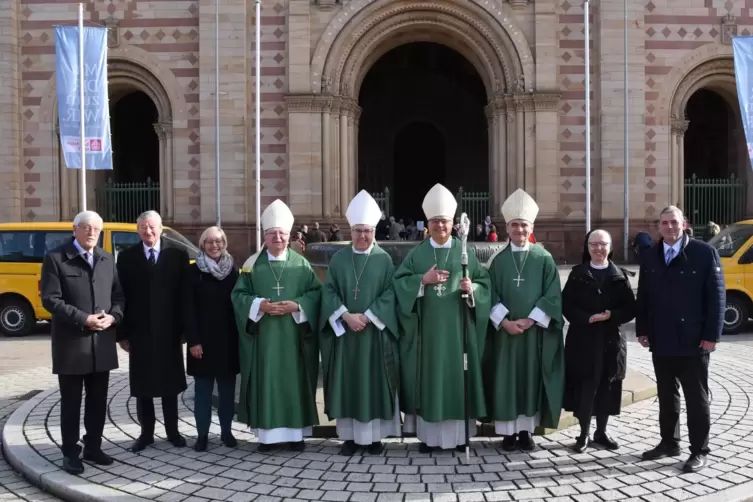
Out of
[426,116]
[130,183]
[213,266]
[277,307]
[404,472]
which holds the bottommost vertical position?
[404,472]

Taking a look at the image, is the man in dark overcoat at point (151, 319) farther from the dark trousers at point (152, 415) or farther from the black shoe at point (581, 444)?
the black shoe at point (581, 444)

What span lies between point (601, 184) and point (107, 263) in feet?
55.4

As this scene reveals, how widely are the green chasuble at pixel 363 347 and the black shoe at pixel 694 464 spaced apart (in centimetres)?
223

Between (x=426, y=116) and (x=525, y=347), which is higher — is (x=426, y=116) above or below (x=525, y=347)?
above

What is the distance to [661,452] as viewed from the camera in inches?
210

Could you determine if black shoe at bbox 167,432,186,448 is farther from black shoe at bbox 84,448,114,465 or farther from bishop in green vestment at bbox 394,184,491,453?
bishop in green vestment at bbox 394,184,491,453

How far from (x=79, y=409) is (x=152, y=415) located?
0.60 metres

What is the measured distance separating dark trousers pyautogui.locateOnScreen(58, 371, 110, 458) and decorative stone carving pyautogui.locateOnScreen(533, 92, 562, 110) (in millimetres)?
16544

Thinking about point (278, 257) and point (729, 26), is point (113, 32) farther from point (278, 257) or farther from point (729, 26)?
point (729, 26)

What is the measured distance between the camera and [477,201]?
22.6 m

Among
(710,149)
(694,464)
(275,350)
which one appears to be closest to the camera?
(694,464)

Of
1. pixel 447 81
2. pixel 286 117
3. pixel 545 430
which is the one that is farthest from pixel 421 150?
pixel 545 430

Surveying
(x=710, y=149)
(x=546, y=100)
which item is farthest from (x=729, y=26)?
(x=710, y=149)

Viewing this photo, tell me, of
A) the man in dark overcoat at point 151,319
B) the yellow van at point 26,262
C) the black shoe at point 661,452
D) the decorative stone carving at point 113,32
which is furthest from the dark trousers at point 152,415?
the decorative stone carving at point 113,32
